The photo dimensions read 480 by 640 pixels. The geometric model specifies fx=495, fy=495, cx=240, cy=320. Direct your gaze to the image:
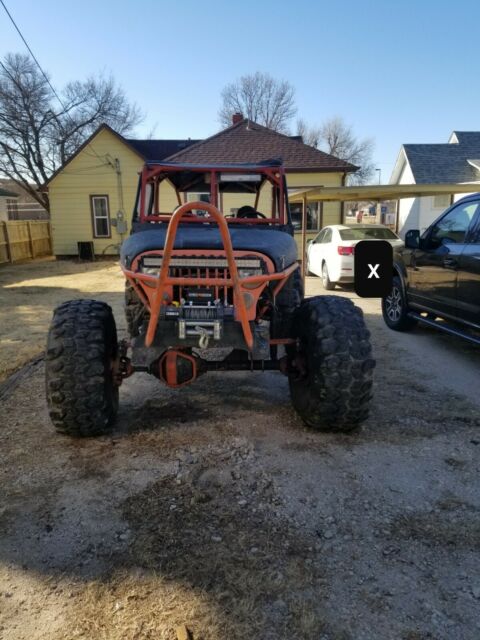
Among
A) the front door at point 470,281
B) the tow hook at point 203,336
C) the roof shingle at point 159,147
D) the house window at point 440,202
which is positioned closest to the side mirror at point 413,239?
the front door at point 470,281

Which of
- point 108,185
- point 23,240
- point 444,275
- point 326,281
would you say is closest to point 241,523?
point 444,275

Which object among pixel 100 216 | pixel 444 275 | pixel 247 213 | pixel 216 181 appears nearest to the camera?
pixel 216 181

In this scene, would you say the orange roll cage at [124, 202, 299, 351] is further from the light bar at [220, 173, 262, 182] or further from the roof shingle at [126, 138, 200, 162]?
the roof shingle at [126, 138, 200, 162]

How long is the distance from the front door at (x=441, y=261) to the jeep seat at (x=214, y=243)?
8.13 feet

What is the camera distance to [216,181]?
191 inches

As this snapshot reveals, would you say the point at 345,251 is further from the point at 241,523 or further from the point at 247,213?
the point at 241,523

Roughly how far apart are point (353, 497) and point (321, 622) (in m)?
0.98

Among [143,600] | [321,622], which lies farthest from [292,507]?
[143,600]

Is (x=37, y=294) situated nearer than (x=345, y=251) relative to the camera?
No

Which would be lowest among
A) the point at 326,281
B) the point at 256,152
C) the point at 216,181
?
the point at 326,281

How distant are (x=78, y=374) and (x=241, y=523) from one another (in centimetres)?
152

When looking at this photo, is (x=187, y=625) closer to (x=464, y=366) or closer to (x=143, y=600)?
(x=143, y=600)

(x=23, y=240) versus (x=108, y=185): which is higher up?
(x=108, y=185)

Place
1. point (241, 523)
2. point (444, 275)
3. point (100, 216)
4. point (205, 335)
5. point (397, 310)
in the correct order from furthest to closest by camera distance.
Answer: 1. point (100, 216)
2. point (397, 310)
3. point (444, 275)
4. point (205, 335)
5. point (241, 523)
